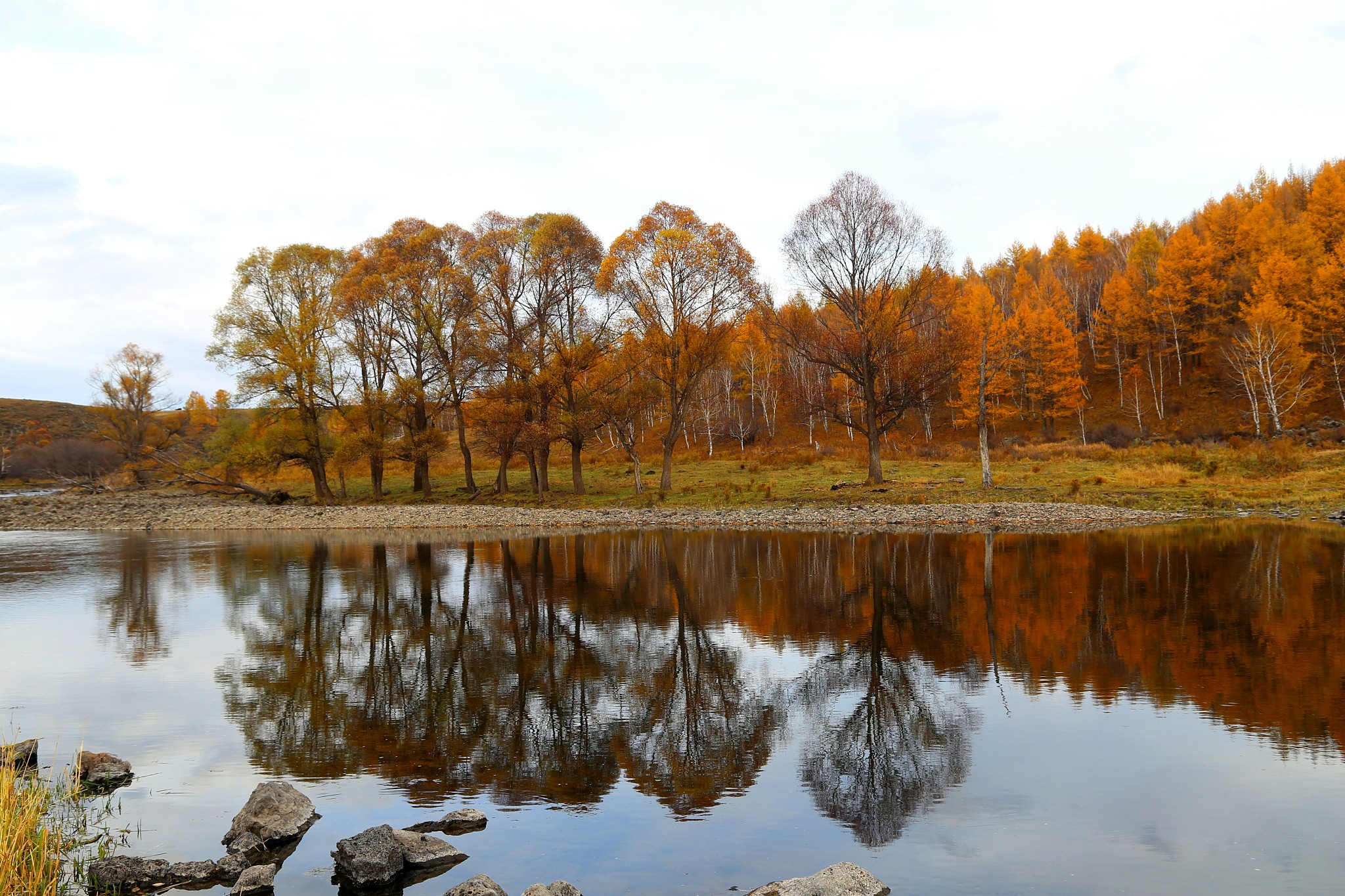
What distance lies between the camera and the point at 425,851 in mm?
6316

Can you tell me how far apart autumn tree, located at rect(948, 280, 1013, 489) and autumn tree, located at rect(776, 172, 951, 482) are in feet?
11.8

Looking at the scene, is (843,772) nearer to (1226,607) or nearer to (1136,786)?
(1136,786)

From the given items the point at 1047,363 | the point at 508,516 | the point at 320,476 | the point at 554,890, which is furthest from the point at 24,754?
the point at 1047,363

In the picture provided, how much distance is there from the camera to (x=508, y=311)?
44031 mm

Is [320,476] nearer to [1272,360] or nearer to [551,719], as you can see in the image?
[551,719]

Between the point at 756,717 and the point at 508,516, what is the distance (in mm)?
30575

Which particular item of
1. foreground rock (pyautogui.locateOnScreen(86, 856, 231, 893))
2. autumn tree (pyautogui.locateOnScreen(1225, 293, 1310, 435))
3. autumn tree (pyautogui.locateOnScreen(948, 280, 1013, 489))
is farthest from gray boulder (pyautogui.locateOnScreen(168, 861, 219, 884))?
autumn tree (pyautogui.locateOnScreen(1225, 293, 1310, 435))

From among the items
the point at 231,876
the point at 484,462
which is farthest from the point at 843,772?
the point at 484,462

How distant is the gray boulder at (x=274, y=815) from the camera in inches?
267

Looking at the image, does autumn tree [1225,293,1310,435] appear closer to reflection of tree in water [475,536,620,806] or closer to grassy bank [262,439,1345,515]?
grassy bank [262,439,1345,515]

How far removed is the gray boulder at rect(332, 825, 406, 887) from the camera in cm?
597

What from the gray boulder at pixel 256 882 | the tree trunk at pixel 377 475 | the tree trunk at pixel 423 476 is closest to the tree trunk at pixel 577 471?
the tree trunk at pixel 423 476

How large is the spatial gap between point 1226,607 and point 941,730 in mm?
9151

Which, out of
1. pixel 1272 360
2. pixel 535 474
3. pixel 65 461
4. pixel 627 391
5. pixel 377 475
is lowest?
pixel 535 474
